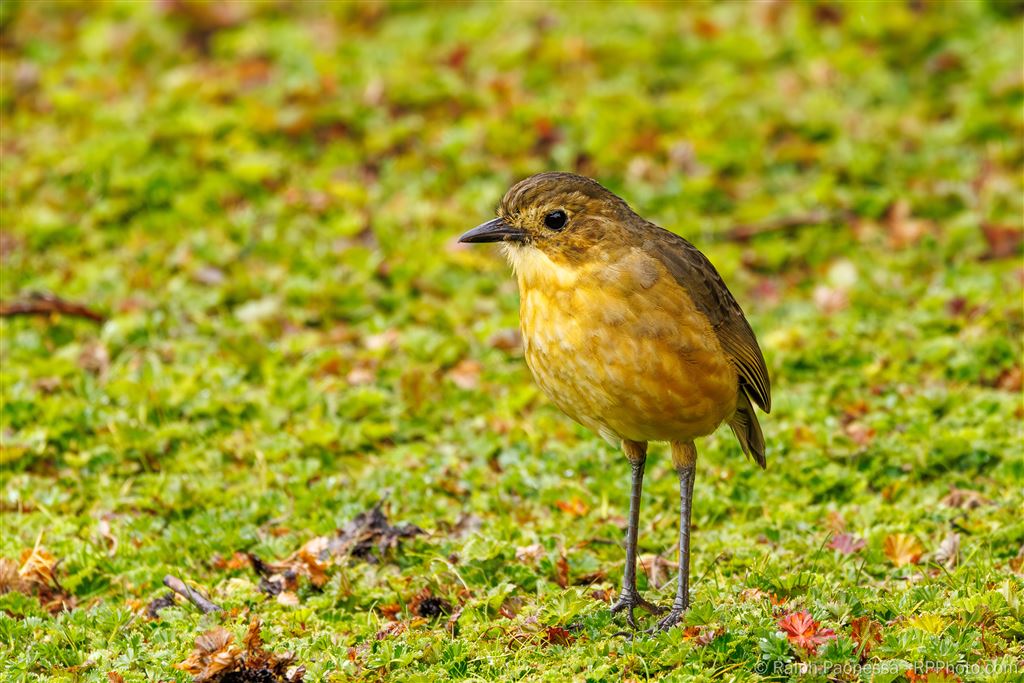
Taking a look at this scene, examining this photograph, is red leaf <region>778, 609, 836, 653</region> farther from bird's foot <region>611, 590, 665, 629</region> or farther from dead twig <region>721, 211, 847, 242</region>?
dead twig <region>721, 211, 847, 242</region>

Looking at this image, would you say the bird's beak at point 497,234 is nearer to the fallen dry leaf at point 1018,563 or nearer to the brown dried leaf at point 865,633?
the brown dried leaf at point 865,633

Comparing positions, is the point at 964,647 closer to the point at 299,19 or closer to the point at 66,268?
the point at 66,268

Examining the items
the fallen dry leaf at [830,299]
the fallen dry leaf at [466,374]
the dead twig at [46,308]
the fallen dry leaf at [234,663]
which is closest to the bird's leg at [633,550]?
the fallen dry leaf at [234,663]

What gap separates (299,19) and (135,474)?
19.9 feet

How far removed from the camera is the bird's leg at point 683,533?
525 cm

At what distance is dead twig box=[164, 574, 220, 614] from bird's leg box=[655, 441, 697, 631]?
182 centimetres

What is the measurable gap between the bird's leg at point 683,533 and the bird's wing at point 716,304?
42 centimetres

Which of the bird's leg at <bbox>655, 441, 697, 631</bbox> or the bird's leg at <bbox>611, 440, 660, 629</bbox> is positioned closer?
the bird's leg at <bbox>655, 441, 697, 631</bbox>

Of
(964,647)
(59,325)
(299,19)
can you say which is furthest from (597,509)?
(299,19)

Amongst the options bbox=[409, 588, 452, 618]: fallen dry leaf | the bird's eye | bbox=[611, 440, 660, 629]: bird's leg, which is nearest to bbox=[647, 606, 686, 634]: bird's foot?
bbox=[611, 440, 660, 629]: bird's leg

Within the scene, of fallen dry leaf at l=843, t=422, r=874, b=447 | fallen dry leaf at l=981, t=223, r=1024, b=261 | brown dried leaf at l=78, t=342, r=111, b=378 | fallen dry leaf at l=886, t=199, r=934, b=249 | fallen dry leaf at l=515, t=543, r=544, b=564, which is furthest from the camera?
fallen dry leaf at l=886, t=199, r=934, b=249

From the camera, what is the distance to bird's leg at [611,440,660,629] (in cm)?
536

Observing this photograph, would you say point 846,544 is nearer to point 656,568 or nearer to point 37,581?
point 656,568

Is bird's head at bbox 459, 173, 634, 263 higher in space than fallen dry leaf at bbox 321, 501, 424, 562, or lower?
higher
